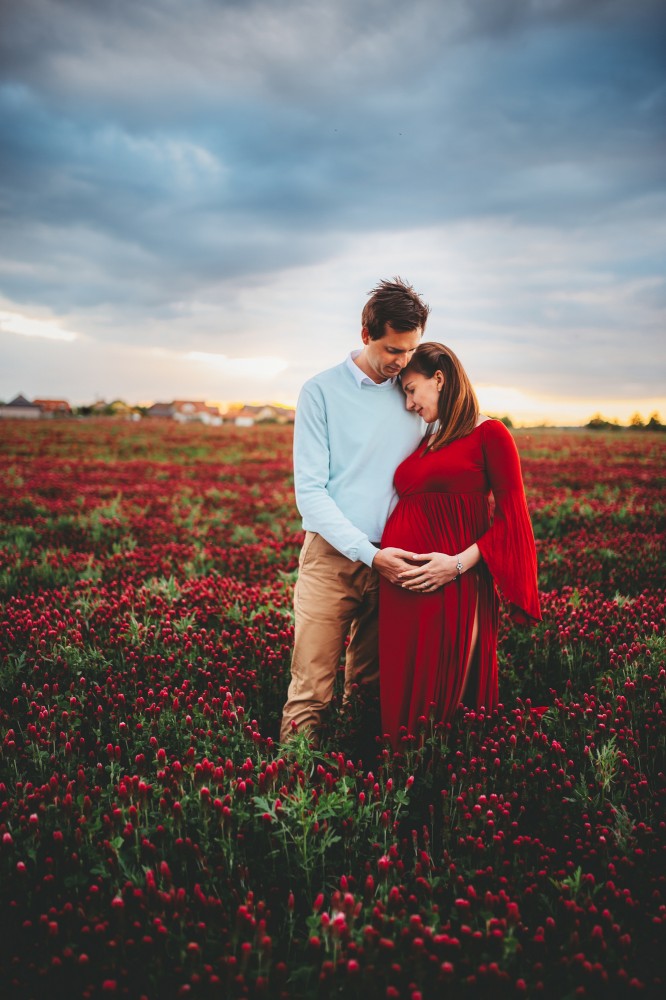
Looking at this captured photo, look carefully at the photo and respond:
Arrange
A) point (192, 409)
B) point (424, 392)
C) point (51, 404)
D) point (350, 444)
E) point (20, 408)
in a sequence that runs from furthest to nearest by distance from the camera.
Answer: point (192, 409) < point (51, 404) < point (20, 408) < point (350, 444) < point (424, 392)

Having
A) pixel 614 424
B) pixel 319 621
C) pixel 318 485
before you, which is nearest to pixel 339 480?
pixel 318 485

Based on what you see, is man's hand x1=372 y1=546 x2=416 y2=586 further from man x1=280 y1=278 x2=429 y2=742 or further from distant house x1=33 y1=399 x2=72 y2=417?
distant house x1=33 y1=399 x2=72 y2=417

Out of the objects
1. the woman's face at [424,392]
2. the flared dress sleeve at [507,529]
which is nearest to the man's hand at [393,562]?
the flared dress sleeve at [507,529]

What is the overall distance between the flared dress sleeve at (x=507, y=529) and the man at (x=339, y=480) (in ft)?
1.87

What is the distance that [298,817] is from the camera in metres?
2.44

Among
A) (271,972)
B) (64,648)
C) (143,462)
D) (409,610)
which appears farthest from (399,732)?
(143,462)

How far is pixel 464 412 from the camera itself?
325 centimetres

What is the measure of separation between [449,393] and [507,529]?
2.80 feet

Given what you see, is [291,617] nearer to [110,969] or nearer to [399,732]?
[399,732]

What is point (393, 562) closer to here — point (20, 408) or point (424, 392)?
point (424, 392)

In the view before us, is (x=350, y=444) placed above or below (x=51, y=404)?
below

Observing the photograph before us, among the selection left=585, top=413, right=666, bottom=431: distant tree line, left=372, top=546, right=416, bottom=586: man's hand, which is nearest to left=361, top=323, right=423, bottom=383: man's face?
left=372, top=546, right=416, bottom=586: man's hand

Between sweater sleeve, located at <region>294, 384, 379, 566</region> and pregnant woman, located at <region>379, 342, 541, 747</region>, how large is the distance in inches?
11.8

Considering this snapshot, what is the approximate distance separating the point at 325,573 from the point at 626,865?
201 cm
